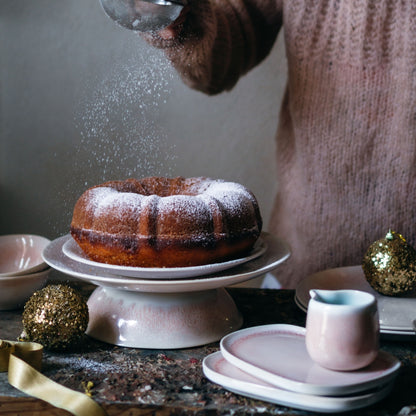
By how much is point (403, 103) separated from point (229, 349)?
0.65m

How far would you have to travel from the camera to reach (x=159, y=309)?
2.22 ft

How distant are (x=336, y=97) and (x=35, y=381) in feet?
2.58

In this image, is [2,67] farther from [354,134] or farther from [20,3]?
[354,134]

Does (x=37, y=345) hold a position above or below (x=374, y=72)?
below

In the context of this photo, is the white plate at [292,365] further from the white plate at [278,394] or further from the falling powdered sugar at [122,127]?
the falling powdered sugar at [122,127]

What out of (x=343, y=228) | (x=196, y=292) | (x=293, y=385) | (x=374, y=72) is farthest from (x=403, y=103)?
(x=293, y=385)

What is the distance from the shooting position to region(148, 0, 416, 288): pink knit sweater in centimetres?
103

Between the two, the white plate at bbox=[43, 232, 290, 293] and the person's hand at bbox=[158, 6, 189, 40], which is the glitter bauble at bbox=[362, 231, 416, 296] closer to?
the white plate at bbox=[43, 232, 290, 293]

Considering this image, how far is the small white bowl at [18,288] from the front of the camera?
75 cm

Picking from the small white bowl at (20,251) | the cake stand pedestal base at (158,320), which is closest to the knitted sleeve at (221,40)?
the small white bowl at (20,251)

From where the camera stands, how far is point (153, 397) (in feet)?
1.78

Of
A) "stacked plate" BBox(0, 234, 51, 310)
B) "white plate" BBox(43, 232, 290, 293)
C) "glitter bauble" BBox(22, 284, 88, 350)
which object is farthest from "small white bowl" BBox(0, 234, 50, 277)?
"glitter bauble" BBox(22, 284, 88, 350)

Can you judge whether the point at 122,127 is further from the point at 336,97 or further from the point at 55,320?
the point at 55,320

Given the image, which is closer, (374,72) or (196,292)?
(196,292)
